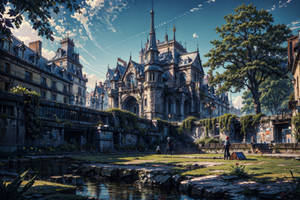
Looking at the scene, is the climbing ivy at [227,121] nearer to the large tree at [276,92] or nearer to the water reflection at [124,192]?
the water reflection at [124,192]

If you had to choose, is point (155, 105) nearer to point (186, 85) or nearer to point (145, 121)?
point (186, 85)

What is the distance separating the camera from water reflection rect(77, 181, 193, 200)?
6.41 metres

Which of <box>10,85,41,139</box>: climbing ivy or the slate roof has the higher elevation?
the slate roof

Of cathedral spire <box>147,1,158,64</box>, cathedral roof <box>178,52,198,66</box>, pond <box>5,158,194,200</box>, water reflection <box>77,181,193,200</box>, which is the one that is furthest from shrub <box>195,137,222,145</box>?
cathedral roof <box>178,52,198,66</box>

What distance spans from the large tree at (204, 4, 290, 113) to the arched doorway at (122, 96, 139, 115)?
23.3m

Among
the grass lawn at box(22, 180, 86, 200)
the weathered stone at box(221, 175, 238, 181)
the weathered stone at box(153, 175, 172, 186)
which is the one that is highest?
the grass lawn at box(22, 180, 86, 200)

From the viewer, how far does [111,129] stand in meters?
22.8

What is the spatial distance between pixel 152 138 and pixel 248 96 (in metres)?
53.6

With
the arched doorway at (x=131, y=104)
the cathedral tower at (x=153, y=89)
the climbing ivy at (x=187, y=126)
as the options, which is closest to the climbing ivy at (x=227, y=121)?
the climbing ivy at (x=187, y=126)

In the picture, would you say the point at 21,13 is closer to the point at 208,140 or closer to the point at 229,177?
the point at 229,177

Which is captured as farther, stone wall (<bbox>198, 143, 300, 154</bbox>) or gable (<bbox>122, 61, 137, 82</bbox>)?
gable (<bbox>122, 61, 137, 82</bbox>)

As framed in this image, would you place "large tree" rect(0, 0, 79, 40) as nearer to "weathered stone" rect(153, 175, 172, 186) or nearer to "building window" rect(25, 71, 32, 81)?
"weathered stone" rect(153, 175, 172, 186)

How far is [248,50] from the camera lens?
1334 inches

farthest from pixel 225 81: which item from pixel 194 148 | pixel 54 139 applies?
pixel 54 139
